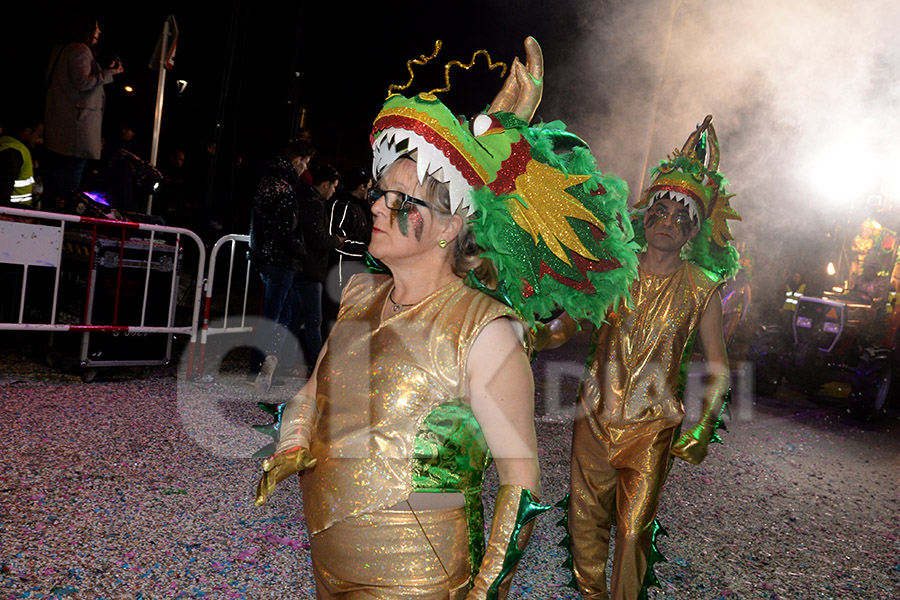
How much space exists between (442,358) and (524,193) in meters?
0.50

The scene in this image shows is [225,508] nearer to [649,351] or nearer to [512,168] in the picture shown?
[649,351]

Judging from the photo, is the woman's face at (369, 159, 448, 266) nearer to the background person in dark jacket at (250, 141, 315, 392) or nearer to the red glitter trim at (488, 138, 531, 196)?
the red glitter trim at (488, 138, 531, 196)

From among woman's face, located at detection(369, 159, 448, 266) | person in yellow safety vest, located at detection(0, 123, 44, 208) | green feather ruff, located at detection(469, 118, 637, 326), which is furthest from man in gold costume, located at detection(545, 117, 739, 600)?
person in yellow safety vest, located at detection(0, 123, 44, 208)

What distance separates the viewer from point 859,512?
580 centimetres

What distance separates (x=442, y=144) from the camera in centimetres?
179

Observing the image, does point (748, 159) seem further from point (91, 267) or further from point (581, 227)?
point (581, 227)

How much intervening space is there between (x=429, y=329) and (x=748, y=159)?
14.7 m

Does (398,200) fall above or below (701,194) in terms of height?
below

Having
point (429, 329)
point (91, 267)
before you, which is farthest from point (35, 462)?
point (429, 329)

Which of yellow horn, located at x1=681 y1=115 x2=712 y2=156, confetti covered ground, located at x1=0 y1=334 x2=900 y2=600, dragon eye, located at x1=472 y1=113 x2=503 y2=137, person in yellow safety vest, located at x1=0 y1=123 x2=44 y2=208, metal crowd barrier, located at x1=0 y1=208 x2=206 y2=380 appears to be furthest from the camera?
person in yellow safety vest, located at x1=0 y1=123 x2=44 y2=208

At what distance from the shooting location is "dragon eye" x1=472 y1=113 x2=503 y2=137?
191 cm

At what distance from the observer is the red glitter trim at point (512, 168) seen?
1.88 metres

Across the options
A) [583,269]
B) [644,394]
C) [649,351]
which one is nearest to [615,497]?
[644,394]

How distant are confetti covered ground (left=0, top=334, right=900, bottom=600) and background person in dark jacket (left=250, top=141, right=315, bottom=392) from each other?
0.50 metres
